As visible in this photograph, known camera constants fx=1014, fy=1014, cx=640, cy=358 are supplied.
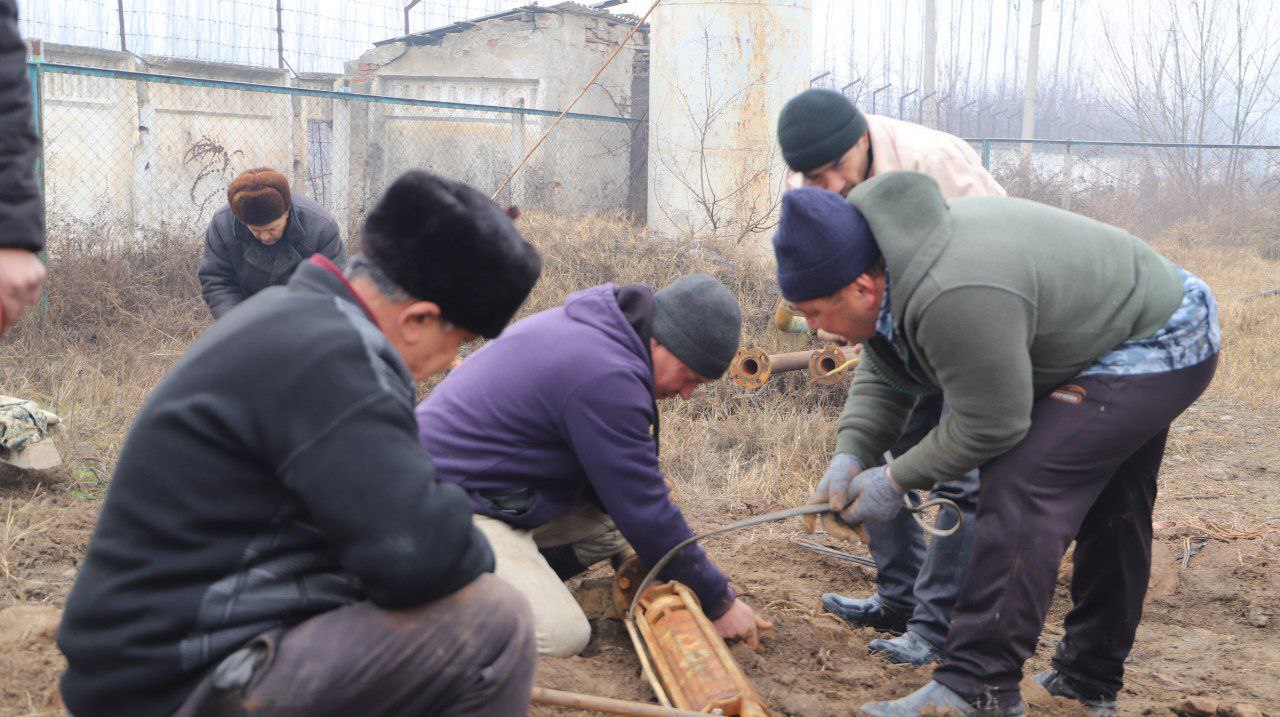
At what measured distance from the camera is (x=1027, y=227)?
8.17 feet

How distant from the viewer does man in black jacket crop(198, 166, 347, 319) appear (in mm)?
5266

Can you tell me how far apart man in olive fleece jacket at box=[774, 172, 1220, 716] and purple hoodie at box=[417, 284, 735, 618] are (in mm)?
590

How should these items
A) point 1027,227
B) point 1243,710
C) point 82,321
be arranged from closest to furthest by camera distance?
point 1027,227
point 1243,710
point 82,321

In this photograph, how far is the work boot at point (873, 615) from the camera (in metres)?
3.67

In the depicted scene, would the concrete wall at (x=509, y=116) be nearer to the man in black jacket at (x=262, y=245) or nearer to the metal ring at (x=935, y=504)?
the man in black jacket at (x=262, y=245)

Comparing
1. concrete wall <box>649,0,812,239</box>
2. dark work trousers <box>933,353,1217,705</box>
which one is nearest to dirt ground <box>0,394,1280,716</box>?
dark work trousers <box>933,353,1217,705</box>

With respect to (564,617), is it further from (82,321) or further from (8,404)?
(82,321)

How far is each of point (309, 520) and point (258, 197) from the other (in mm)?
3743

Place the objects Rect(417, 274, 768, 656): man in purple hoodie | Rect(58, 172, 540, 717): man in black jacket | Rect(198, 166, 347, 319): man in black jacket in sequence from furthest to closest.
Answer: Rect(198, 166, 347, 319): man in black jacket
Rect(417, 274, 768, 656): man in purple hoodie
Rect(58, 172, 540, 717): man in black jacket

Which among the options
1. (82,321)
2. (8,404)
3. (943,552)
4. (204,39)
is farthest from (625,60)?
(943,552)

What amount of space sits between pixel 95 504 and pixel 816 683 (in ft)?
11.0

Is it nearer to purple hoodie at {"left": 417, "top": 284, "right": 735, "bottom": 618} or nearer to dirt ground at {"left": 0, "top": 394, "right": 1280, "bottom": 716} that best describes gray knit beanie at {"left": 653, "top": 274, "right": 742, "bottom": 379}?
purple hoodie at {"left": 417, "top": 284, "right": 735, "bottom": 618}

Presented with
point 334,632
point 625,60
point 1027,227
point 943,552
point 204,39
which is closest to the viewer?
point 334,632

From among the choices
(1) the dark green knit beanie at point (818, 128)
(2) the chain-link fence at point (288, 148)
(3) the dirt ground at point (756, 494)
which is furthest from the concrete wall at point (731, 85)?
(1) the dark green knit beanie at point (818, 128)
